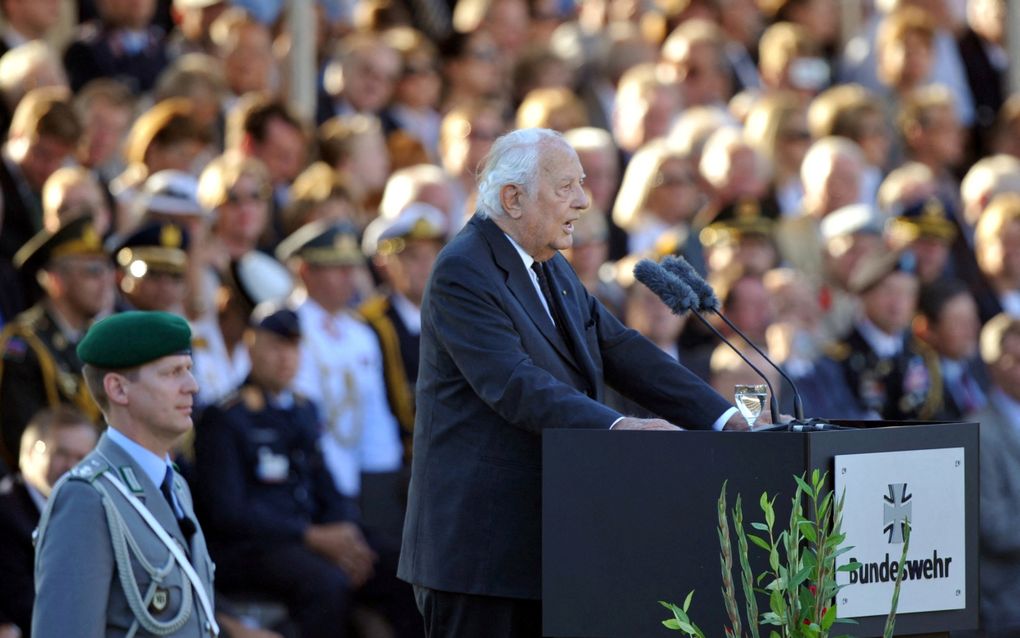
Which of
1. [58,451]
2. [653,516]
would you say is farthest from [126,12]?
[653,516]

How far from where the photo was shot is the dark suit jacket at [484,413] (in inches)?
171

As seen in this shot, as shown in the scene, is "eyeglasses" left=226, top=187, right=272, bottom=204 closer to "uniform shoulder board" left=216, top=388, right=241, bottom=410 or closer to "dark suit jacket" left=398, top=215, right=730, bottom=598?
"uniform shoulder board" left=216, top=388, right=241, bottom=410

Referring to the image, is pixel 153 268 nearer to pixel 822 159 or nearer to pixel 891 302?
pixel 891 302

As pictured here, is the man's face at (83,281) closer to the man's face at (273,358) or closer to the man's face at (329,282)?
the man's face at (273,358)

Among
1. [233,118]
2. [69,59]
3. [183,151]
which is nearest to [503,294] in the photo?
[183,151]

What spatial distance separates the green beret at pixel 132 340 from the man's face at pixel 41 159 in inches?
140

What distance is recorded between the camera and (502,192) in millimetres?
4582

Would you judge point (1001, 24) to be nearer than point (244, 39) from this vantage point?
No

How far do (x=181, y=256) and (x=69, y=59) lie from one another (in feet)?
8.30

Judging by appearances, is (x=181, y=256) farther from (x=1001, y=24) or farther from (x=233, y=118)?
(x=1001, y=24)

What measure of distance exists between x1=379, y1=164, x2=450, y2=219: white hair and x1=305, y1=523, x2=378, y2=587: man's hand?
6.06 feet

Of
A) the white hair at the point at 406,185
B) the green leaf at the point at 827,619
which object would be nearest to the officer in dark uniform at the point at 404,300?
the white hair at the point at 406,185

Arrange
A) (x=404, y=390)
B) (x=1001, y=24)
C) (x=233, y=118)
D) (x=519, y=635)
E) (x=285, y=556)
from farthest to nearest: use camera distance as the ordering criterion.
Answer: (x=1001, y=24)
(x=233, y=118)
(x=404, y=390)
(x=285, y=556)
(x=519, y=635)

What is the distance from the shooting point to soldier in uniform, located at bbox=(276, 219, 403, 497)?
7871mm
